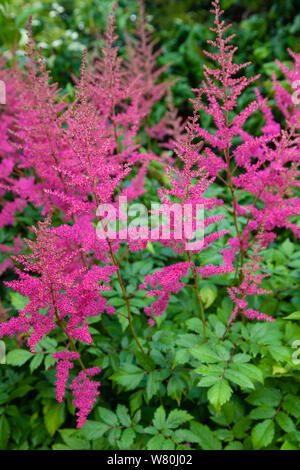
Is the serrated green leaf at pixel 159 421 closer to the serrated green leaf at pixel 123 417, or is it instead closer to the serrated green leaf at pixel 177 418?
the serrated green leaf at pixel 177 418

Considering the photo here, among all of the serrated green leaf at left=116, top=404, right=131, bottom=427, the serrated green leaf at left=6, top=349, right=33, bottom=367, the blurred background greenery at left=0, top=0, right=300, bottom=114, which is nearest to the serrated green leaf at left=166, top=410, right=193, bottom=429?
the serrated green leaf at left=116, top=404, right=131, bottom=427

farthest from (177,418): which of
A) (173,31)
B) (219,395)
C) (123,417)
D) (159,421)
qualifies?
(173,31)

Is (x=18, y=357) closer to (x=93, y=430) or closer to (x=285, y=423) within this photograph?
(x=93, y=430)

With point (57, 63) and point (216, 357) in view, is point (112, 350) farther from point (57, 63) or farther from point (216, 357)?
point (57, 63)

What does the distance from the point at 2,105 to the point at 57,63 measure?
175cm

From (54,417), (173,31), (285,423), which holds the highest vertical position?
(173,31)

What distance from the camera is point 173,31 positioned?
229 inches

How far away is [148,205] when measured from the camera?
8.85 feet

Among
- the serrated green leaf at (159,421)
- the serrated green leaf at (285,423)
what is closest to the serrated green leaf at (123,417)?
the serrated green leaf at (159,421)

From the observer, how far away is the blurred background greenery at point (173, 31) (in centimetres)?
415

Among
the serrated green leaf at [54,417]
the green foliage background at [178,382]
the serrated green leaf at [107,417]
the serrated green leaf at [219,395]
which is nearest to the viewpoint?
the serrated green leaf at [219,395]

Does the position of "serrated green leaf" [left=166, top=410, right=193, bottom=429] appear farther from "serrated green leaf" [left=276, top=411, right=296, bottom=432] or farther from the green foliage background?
"serrated green leaf" [left=276, top=411, right=296, bottom=432]

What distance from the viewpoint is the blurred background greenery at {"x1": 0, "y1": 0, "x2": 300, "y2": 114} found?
4.15 m
